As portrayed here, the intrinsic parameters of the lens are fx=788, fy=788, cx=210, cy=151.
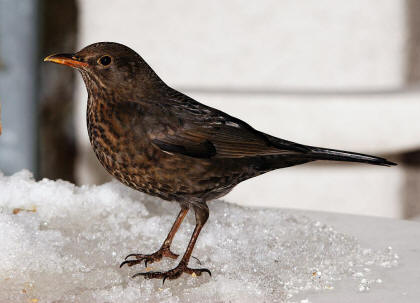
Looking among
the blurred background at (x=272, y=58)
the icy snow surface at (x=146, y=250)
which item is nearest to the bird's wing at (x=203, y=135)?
the icy snow surface at (x=146, y=250)

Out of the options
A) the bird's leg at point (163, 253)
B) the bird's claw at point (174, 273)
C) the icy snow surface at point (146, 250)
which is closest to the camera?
the icy snow surface at point (146, 250)

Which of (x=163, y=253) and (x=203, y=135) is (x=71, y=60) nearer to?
(x=203, y=135)

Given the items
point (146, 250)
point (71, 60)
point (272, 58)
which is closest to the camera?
point (71, 60)

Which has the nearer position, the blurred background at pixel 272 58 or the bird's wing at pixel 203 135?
the bird's wing at pixel 203 135

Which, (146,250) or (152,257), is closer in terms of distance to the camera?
(152,257)

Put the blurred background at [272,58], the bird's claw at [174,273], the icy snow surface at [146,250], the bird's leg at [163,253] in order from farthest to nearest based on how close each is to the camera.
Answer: the blurred background at [272,58] → the bird's leg at [163,253] → the bird's claw at [174,273] → the icy snow surface at [146,250]

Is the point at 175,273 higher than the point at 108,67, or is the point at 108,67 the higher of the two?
the point at 108,67

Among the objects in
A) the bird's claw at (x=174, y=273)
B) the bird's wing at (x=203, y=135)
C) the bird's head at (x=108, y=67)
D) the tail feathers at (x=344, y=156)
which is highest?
the bird's head at (x=108, y=67)

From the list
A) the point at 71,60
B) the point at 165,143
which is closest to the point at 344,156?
the point at 165,143

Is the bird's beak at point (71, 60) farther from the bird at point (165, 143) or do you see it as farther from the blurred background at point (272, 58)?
the blurred background at point (272, 58)
